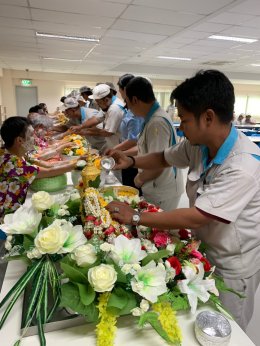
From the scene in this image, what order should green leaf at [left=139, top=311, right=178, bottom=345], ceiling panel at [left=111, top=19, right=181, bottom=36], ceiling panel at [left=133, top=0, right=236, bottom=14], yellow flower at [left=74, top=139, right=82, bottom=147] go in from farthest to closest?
ceiling panel at [left=111, top=19, right=181, bottom=36]
ceiling panel at [left=133, top=0, right=236, bottom=14]
yellow flower at [left=74, top=139, right=82, bottom=147]
green leaf at [left=139, top=311, right=178, bottom=345]

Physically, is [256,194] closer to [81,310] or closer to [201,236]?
[201,236]

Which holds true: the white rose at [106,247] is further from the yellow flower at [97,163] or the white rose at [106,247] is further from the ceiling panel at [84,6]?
the ceiling panel at [84,6]

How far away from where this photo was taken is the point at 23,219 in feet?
3.18

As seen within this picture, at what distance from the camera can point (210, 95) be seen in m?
0.93

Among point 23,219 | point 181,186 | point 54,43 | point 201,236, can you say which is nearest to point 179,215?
point 201,236

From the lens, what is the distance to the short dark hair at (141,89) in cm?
177

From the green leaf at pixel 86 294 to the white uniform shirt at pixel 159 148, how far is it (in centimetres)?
113

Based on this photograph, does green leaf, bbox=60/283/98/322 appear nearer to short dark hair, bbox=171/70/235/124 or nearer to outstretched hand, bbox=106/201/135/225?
outstretched hand, bbox=106/201/135/225

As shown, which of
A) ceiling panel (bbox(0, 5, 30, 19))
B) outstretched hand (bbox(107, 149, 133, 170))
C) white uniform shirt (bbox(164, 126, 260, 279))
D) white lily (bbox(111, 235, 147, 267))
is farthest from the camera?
ceiling panel (bbox(0, 5, 30, 19))

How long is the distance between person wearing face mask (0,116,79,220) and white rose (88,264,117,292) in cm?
118

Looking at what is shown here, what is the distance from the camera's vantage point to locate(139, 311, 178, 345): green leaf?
0.69 meters

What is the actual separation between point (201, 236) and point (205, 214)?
0.23m

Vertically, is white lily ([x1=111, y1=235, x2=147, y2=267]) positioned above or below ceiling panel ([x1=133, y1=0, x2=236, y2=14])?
below

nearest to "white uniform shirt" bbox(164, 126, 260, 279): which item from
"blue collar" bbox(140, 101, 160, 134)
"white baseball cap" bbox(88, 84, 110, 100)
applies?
"blue collar" bbox(140, 101, 160, 134)
